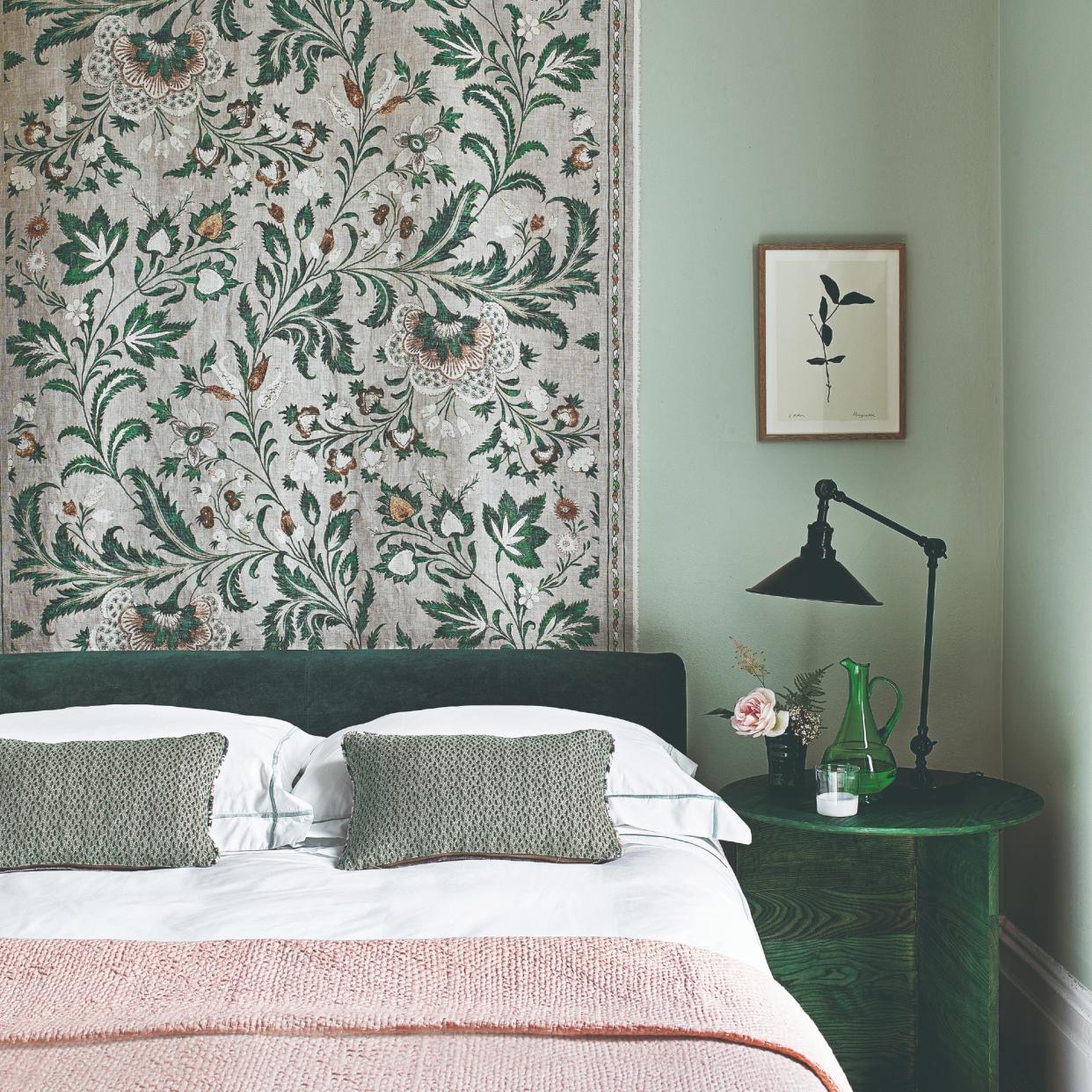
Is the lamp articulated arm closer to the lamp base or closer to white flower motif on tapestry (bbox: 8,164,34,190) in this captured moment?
the lamp base

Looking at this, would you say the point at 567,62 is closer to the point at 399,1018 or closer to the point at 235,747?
the point at 235,747

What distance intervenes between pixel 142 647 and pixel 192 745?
25.7 inches

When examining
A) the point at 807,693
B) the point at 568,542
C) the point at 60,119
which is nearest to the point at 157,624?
the point at 568,542

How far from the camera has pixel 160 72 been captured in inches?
98.3

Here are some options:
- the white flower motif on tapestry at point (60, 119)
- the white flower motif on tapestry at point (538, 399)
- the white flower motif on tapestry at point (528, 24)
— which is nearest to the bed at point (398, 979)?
the white flower motif on tapestry at point (538, 399)

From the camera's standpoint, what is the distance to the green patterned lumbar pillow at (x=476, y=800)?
1798mm

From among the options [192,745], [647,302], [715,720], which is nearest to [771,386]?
[647,302]

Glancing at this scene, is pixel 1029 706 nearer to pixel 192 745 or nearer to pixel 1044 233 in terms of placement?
pixel 1044 233

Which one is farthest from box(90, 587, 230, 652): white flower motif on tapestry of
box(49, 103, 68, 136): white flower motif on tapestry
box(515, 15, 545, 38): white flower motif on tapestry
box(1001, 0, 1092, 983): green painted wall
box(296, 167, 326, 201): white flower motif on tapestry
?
box(1001, 0, 1092, 983): green painted wall

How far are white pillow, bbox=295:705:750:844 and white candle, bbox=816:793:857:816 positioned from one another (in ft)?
0.52

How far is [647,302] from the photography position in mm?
2518

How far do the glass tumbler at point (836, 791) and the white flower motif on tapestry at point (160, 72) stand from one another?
2.11 metres

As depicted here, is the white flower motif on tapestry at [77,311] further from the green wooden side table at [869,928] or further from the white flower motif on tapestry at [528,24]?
the green wooden side table at [869,928]

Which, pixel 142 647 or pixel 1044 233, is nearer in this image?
pixel 1044 233
